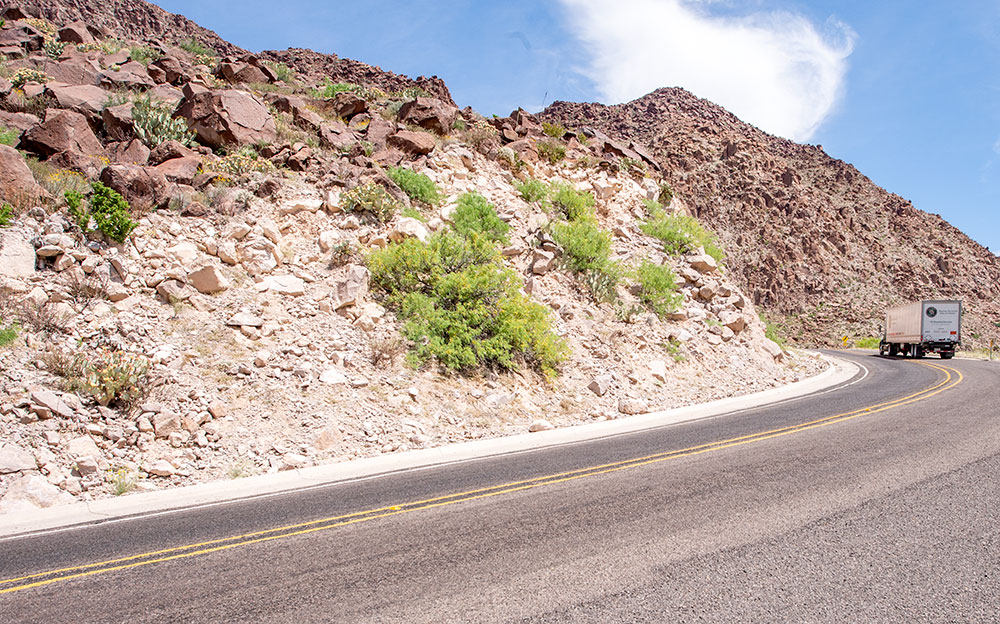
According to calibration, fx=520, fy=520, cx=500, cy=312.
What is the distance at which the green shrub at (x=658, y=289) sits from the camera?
57.1 feet

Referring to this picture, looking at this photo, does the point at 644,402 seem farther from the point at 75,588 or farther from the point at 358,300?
the point at 75,588

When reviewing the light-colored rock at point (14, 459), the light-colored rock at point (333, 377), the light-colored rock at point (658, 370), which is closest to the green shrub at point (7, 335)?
the light-colored rock at point (14, 459)

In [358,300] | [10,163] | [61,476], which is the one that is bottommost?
[61,476]

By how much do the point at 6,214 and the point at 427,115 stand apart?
14340 millimetres

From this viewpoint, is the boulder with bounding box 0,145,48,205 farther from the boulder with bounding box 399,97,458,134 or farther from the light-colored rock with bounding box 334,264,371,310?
the boulder with bounding box 399,97,458,134

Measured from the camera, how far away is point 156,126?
607 inches

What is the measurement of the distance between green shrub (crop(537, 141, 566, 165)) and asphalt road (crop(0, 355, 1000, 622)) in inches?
683

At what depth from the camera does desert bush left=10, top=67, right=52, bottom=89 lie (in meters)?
16.4

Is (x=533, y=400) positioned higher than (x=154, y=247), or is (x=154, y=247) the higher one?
(x=154, y=247)

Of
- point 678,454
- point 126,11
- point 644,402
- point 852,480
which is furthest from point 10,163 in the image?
point 126,11

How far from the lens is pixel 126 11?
154 feet

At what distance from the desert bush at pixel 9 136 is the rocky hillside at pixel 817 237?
53.3 metres

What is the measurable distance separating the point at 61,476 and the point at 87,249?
5.61 m

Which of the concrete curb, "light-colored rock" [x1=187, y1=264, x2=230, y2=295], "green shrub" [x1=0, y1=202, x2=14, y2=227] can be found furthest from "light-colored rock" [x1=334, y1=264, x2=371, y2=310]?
"green shrub" [x1=0, y1=202, x2=14, y2=227]
